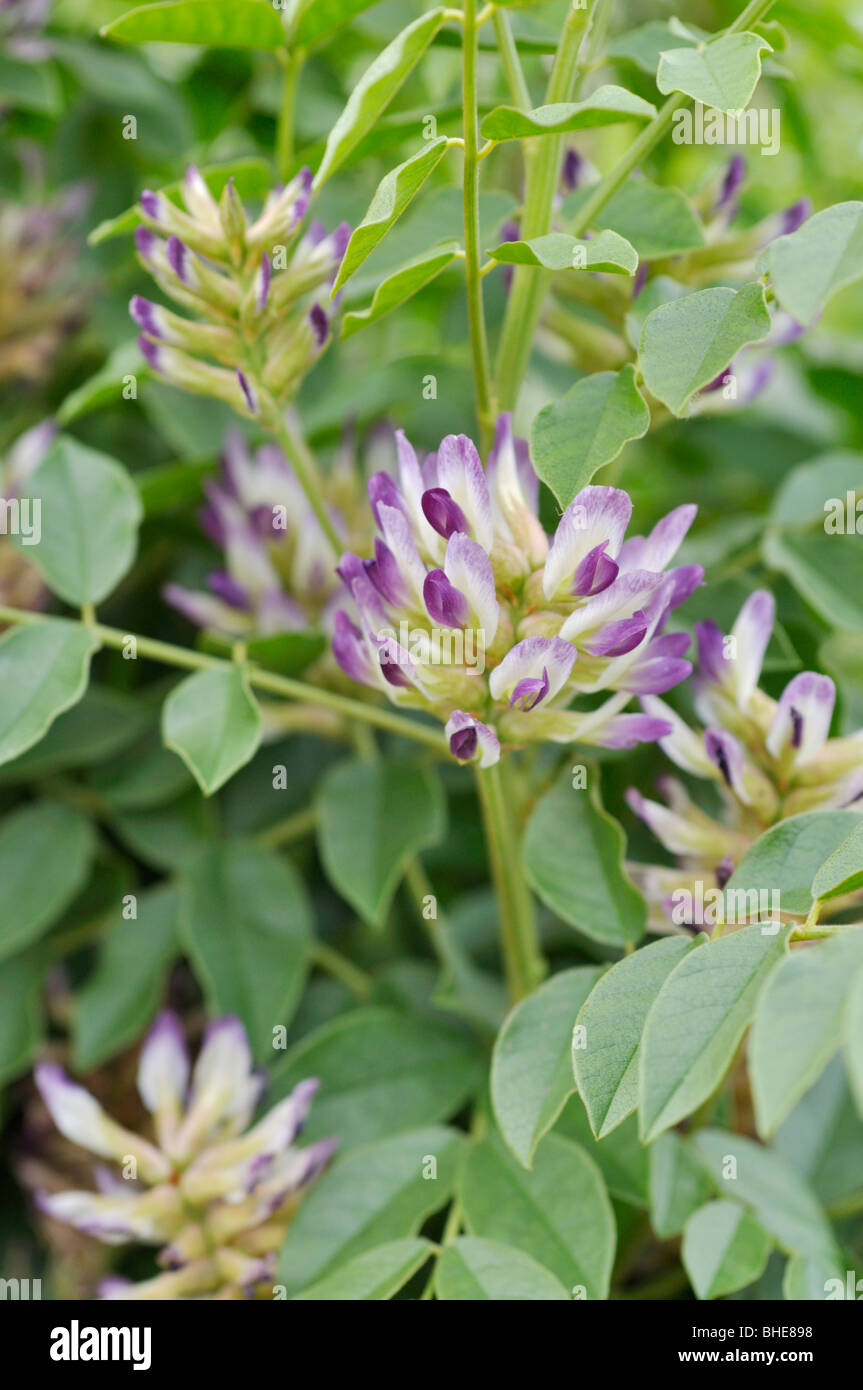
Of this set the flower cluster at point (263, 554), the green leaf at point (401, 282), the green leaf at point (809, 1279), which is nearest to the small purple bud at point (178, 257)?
the green leaf at point (401, 282)

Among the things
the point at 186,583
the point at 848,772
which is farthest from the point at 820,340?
the point at 848,772

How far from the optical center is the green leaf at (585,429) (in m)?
0.46

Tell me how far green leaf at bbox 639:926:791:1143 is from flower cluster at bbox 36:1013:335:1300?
0.90ft

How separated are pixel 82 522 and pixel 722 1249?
0.51 m

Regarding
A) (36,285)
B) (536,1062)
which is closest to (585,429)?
(536,1062)

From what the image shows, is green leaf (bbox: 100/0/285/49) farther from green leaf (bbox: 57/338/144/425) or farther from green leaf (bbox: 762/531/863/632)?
green leaf (bbox: 762/531/863/632)

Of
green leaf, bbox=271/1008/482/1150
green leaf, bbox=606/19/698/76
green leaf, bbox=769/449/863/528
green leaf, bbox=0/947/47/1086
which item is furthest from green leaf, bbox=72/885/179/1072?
green leaf, bbox=606/19/698/76

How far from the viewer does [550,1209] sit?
1.85 ft

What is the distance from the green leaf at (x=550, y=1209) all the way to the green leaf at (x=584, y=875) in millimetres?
108

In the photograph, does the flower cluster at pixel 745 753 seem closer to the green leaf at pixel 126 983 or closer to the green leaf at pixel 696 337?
the green leaf at pixel 696 337

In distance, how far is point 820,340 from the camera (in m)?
1.35

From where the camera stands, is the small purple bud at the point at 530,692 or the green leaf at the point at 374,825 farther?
the green leaf at the point at 374,825

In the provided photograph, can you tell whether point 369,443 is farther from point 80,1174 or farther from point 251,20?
point 80,1174

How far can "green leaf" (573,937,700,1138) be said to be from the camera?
1.39 ft
